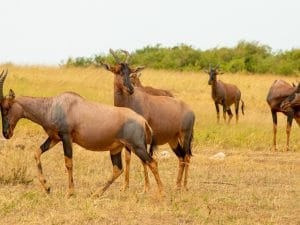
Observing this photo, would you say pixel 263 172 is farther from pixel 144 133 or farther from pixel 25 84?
pixel 25 84

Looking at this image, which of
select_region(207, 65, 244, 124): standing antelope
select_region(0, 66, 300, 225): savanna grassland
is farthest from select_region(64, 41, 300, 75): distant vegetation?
select_region(0, 66, 300, 225): savanna grassland

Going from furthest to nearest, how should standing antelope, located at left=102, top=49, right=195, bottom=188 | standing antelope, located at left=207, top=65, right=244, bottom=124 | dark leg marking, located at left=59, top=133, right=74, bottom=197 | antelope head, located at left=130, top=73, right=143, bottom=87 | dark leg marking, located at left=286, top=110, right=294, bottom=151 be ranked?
standing antelope, located at left=207, top=65, right=244, bottom=124
dark leg marking, located at left=286, top=110, right=294, bottom=151
antelope head, located at left=130, top=73, right=143, bottom=87
standing antelope, located at left=102, top=49, right=195, bottom=188
dark leg marking, located at left=59, top=133, right=74, bottom=197

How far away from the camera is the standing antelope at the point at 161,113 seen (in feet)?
38.1

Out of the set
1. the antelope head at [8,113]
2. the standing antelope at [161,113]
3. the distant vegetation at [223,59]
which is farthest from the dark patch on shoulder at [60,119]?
the distant vegetation at [223,59]

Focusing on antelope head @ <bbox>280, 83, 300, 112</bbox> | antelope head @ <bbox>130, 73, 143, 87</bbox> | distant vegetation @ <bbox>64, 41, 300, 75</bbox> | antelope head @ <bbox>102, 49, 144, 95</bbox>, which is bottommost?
distant vegetation @ <bbox>64, 41, 300, 75</bbox>

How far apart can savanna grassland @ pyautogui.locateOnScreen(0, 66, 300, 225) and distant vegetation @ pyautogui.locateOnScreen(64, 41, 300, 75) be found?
20.2 metres

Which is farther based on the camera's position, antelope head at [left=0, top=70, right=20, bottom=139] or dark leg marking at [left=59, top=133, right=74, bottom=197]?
antelope head at [left=0, top=70, right=20, bottom=139]

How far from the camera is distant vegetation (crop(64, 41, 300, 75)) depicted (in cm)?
4203

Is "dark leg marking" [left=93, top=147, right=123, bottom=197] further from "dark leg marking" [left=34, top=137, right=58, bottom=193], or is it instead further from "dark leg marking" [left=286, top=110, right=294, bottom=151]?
"dark leg marking" [left=286, top=110, right=294, bottom=151]

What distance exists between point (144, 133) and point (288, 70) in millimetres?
31999

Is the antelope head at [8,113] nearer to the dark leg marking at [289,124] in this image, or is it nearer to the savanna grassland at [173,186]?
the savanna grassland at [173,186]

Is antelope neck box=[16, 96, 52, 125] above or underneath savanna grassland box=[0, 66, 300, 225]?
above

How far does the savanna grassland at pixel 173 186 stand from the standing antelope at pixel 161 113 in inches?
27.6

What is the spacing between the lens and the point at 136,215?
9016 millimetres
